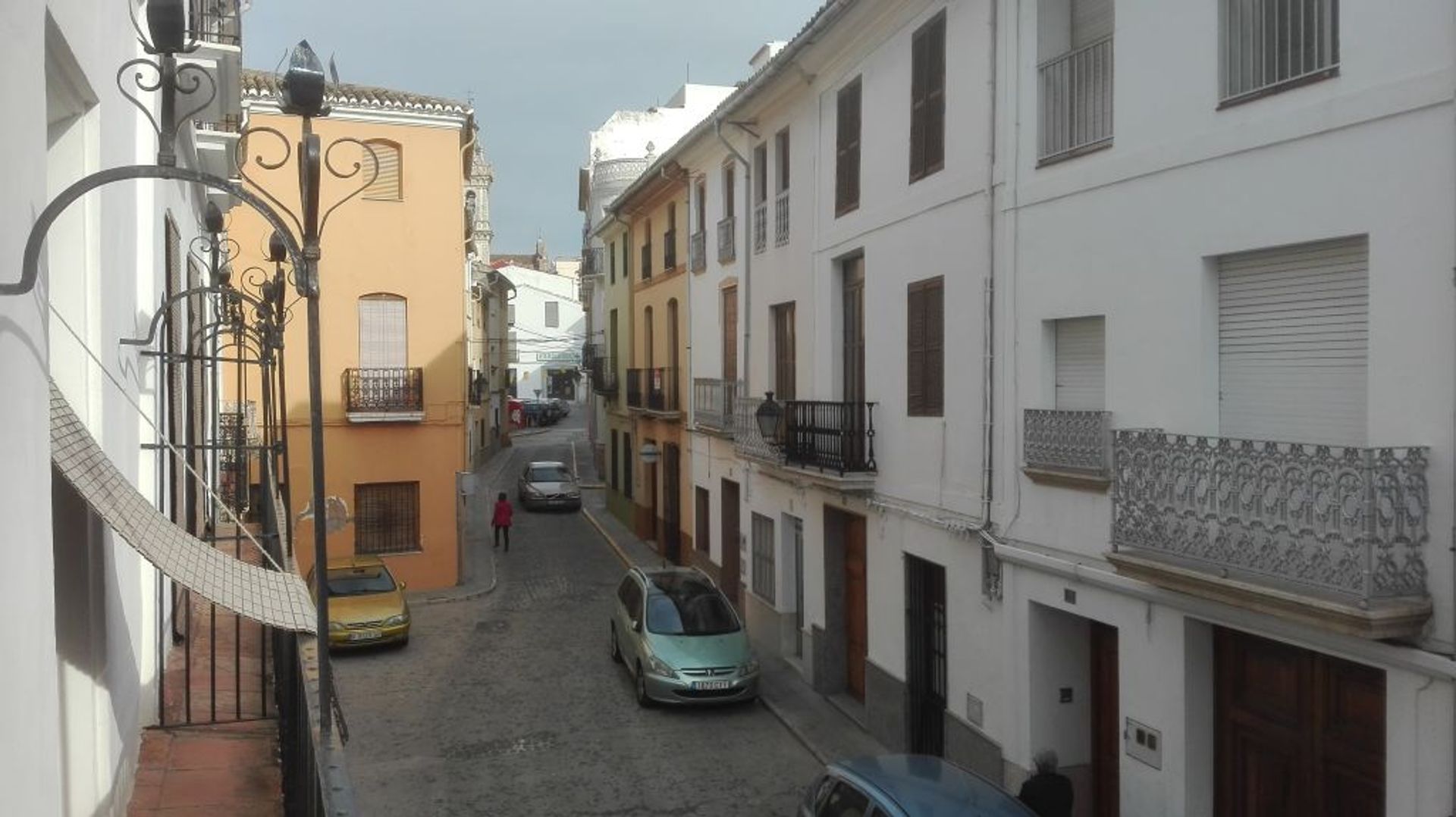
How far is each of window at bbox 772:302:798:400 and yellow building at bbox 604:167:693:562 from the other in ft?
20.1

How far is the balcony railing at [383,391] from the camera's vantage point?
71.8 ft

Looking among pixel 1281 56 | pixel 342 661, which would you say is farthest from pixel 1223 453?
pixel 342 661

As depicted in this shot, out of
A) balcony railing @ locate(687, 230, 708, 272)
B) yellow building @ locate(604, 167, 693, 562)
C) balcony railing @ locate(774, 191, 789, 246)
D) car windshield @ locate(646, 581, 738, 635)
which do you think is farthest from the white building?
car windshield @ locate(646, 581, 738, 635)

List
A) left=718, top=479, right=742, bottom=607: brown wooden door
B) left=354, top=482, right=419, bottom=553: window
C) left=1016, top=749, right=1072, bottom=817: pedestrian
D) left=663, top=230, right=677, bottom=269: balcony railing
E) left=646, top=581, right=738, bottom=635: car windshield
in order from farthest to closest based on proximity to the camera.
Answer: left=663, top=230, right=677, bottom=269: balcony railing → left=354, top=482, right=419, bottom=553: window → left=718, top=479, right=742, bottom=607: brown wooden door → left=646, top=581, right=738, bottom=635: car windshield → left=1016, top=749, right=1072, bottom=817: pedestrian

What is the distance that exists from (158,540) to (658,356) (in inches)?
864

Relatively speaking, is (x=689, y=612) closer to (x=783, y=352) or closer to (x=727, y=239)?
(x=783, y=352)

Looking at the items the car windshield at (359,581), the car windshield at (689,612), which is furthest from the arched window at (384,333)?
the car windshield at (689,612)

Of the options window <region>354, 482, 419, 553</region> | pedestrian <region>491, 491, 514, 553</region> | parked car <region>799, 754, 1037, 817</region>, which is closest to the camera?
parked car <region>799, 754, 1037, 817</region>

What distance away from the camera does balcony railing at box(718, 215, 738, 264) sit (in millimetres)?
19609

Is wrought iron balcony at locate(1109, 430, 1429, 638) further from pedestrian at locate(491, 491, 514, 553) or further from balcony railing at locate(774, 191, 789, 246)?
pedestrian at locate(491, 491, 514, 553)

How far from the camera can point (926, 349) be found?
1210 cm

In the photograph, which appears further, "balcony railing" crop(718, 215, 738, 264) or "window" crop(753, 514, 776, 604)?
"balcony railing" crop(718, 215, 738, 264)

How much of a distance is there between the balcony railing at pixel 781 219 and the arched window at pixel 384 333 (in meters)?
8.60

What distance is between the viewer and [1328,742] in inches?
291
